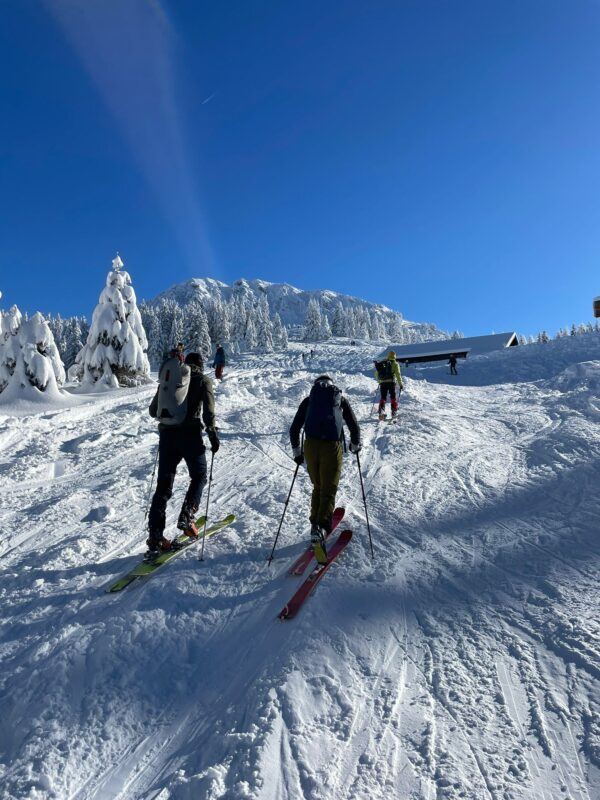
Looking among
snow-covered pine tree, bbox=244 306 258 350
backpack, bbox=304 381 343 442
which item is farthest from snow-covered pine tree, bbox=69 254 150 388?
snow-covered pine tree, bbox=244 306 258 350

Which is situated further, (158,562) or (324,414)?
(324,414)

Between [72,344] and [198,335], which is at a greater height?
[72,344]

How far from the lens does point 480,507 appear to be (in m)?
6.61

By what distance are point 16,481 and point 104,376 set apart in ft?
58.3

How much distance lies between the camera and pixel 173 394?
205 inches

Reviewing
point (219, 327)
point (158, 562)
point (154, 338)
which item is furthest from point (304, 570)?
point (219, 327)

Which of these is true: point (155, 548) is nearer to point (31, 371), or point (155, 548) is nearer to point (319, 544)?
point (319, 544)

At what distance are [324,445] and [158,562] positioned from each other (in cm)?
238

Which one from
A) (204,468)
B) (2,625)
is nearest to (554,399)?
(204,468)

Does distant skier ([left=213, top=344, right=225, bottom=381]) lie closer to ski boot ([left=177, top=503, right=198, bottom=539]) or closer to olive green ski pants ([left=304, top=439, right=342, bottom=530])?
ski boot ([left=177, top=503, right=198, bottom=539])

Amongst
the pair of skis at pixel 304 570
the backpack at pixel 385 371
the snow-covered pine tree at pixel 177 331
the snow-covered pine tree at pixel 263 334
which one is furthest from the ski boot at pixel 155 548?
the snow-covered pine tree at pixel 263 334

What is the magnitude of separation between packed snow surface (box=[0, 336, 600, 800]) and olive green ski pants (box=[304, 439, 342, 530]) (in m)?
0.57

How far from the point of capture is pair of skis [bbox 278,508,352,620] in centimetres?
404

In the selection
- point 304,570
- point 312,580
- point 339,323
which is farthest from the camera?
point 339,323
